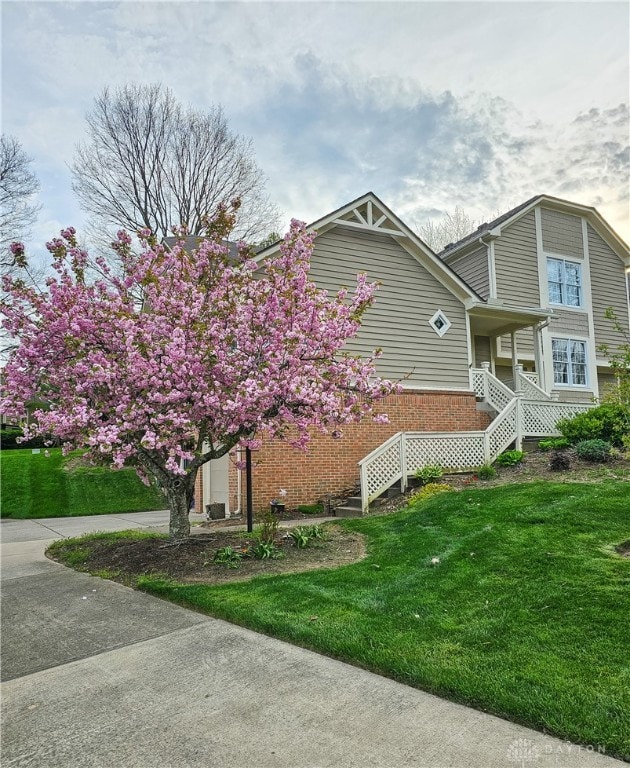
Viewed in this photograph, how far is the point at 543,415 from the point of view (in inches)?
517

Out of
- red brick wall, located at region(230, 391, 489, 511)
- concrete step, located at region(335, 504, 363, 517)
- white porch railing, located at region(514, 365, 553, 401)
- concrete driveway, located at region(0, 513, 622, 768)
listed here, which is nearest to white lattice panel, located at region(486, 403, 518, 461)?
red brick wall, located at region(230, 391, 489, 511)

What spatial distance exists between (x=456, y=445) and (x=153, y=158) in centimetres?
1810

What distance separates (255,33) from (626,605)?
9.95 metres

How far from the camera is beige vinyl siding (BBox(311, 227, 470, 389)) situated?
42.4ft

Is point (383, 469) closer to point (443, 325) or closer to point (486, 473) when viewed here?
point (486, 473)

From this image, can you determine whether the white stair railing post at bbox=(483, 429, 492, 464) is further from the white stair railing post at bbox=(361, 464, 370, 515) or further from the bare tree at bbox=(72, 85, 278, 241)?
the bare tree at bbox=(72, 85, 278, 241)

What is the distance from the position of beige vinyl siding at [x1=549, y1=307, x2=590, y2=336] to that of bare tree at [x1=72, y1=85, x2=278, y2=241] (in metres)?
13.7

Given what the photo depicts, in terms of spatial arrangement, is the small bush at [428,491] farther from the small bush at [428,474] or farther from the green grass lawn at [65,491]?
the green grass lawn at [65,491]

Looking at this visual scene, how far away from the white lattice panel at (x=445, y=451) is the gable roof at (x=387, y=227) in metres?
4.36

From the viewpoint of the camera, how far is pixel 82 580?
650 cm

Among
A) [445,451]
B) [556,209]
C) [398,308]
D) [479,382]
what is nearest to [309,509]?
[445,451]

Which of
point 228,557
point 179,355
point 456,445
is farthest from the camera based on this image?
point 456,445

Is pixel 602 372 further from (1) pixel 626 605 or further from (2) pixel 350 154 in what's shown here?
(1) pixel 626 605

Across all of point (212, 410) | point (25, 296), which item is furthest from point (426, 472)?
point (25, 296)
